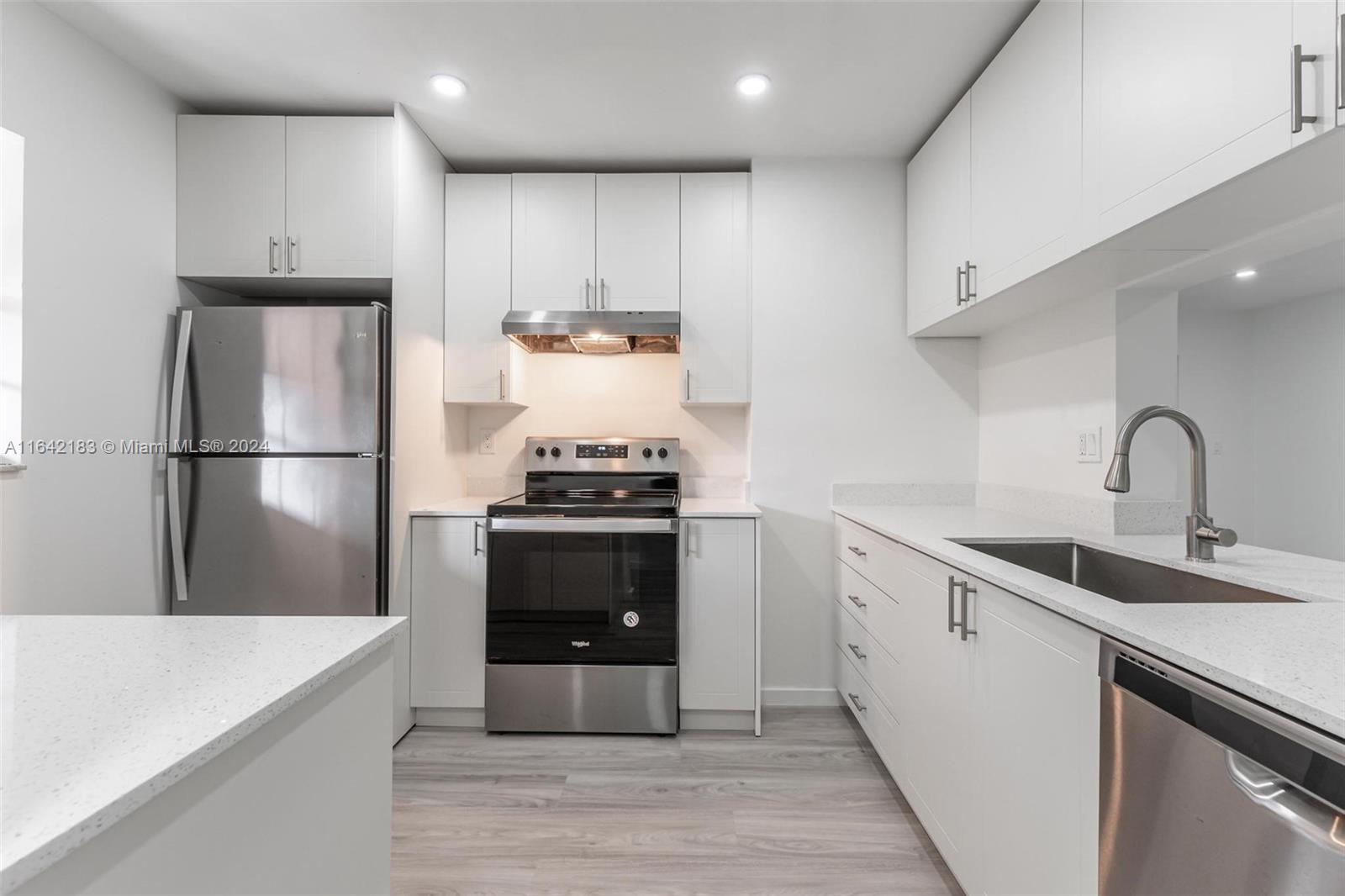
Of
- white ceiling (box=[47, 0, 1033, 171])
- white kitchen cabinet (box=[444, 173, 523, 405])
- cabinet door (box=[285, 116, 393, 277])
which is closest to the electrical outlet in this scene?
white ceiling (box=[47, 0, 1033, 171])

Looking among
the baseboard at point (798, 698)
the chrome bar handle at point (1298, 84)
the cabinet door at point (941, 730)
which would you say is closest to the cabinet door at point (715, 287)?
the cabinet door at point (941, 730)

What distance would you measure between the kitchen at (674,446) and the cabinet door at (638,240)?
0.02 metres

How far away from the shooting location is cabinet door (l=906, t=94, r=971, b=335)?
212 centimetres

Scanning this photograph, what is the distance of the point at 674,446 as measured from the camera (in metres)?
2.92

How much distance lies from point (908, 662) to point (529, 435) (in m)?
2.04

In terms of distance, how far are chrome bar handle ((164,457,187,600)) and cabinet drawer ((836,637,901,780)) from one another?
8.36 ft

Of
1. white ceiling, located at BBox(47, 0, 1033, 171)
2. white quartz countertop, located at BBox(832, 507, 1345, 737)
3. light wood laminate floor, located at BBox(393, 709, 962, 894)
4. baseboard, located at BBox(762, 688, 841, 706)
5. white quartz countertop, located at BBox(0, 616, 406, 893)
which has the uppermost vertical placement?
white ceiling, located at BBox(47, 0, 1033, 171)

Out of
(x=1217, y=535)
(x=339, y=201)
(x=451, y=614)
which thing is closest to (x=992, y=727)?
(x=1217, y=535)

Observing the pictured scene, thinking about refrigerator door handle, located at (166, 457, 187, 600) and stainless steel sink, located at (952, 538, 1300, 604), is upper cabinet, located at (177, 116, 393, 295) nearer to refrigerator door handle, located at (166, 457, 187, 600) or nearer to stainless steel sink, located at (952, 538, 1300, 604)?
refrigerator door handle, located at (166, 457, 187, 600)

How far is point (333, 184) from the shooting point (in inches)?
90.9

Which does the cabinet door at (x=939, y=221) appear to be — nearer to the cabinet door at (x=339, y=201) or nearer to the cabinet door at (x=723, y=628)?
the cabinet door at (x=723, y=628)

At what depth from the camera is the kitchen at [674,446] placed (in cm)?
82

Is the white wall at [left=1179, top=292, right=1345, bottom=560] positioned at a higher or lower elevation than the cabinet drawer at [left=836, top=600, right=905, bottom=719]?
higher

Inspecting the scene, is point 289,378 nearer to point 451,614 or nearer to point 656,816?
point 451,614
